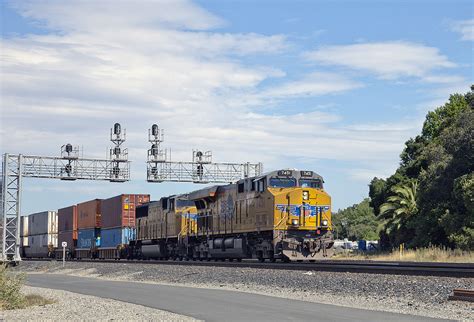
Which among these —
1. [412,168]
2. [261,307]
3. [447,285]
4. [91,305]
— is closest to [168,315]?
[261,307]

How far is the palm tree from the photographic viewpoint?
5091 cm

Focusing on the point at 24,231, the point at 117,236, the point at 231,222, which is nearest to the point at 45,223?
the point at 24,231

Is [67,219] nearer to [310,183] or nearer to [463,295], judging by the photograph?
[310,183]

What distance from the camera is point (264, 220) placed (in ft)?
111

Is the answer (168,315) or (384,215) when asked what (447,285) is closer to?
(168,315)

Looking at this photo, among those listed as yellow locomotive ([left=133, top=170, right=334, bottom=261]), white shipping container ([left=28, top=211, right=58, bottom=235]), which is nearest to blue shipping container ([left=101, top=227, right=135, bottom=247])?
yellow locomotive ([left=133, top=170, right=334, bottom=261])

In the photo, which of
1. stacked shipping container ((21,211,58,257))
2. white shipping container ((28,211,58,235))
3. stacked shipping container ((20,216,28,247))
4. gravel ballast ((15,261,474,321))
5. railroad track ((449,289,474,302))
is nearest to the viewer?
railroad track ((449,289,474,302))

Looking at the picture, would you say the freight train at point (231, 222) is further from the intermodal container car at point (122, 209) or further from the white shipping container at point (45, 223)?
the white shipping container at point (45, 223)

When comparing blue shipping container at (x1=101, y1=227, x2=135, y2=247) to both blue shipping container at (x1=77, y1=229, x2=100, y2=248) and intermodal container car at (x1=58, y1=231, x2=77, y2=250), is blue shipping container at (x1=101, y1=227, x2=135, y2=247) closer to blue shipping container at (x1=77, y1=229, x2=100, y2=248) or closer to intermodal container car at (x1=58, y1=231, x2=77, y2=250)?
blue shipping container at (x1=77, y1=229, x2=100, y2=248)

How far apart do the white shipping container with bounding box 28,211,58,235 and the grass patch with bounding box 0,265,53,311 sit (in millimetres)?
50114

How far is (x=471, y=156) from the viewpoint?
42.3 m

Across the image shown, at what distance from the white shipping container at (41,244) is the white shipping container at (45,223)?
486 millimetres

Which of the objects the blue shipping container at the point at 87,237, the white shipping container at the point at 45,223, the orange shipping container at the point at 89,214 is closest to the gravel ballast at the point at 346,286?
the orange shipping container at the point at 89,214

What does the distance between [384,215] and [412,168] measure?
205 inches
